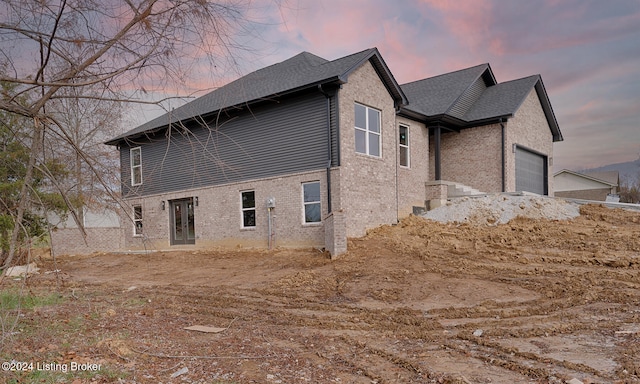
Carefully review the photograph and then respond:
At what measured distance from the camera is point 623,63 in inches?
704

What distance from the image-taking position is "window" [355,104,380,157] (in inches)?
599

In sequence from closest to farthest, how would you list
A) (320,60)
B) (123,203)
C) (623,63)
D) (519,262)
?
(123,203)
(519,262)
(623,63)
(320,60)

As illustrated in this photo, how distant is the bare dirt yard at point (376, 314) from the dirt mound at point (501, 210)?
79cm

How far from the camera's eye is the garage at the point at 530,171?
2047cm

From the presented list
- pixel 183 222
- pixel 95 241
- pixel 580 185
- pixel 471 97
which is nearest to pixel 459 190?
pixel 471 97

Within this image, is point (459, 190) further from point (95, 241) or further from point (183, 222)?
point (95, 241)

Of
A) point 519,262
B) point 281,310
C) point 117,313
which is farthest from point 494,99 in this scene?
point 117,313

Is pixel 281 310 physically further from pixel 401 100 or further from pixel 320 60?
pixel 320 60

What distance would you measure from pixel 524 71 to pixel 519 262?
55.2 feet

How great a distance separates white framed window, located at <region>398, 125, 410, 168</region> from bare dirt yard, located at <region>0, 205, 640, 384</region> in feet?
12.6

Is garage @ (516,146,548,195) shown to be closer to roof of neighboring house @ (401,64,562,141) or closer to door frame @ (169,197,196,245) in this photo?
roof of neighboring house @ (401,64,562,141)

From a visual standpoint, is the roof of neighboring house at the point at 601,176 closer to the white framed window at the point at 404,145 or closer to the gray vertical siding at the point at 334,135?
the white framed window at the point at 404,145

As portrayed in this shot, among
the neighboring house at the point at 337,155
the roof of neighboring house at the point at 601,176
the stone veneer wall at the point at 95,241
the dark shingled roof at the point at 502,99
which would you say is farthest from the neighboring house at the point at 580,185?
the stone veneer wall at the point at 95,241

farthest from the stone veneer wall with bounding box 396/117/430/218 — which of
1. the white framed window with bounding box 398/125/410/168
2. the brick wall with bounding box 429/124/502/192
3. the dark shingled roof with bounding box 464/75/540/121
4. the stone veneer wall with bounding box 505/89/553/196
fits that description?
the stone veneer wall with bounding box 505/89/553/196
